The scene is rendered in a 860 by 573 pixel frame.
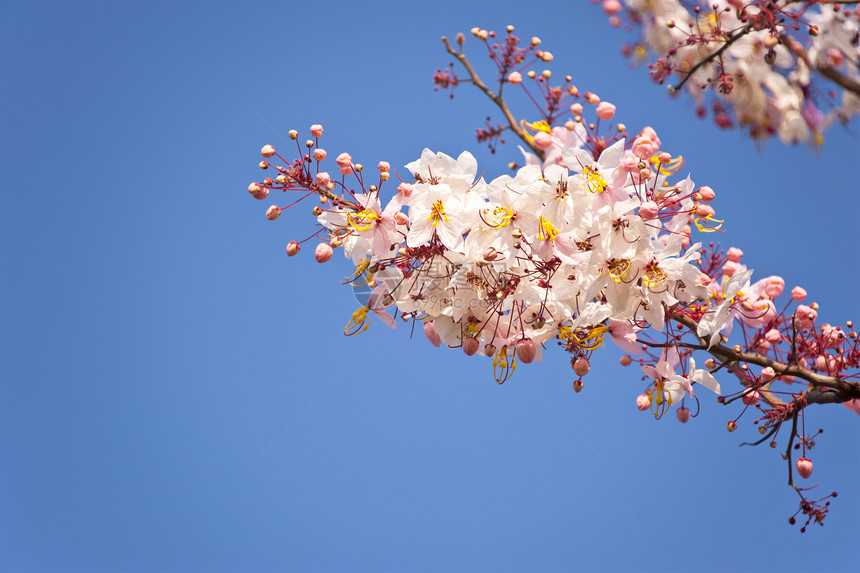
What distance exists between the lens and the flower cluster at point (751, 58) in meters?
2.55

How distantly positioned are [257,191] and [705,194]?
1.28m

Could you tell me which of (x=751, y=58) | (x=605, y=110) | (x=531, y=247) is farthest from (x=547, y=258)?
(x=751, y=58)

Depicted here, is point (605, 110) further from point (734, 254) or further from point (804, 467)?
point (804, 467)

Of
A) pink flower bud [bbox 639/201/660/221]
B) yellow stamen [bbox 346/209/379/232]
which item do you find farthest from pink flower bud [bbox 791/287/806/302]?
Answer: yellow stamen [bbox 346/209/379/232]

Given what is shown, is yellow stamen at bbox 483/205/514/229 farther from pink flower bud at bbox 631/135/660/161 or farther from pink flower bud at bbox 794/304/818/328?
pink flower bud at bbox 794/304/818/328

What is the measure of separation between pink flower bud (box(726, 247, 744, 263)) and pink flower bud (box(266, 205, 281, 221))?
5.25 ft

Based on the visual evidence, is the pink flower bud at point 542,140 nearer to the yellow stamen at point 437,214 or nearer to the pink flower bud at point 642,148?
the pink flower bud at point 642,148

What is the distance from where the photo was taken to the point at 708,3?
9.39 ft

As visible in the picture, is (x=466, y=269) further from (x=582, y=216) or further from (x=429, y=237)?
(x=582, y=216)

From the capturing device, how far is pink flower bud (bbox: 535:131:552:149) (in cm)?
223

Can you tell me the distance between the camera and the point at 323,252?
6.08 ft

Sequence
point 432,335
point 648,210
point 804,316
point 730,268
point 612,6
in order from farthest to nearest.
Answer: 1. point 612,6
2. point 730,268
3. point 804,316
4. point 432,335
5. point 648,210

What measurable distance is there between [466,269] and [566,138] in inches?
31.0

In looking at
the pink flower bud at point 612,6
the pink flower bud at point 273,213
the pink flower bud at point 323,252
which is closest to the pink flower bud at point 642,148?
the pink flower bud at point 323,252
